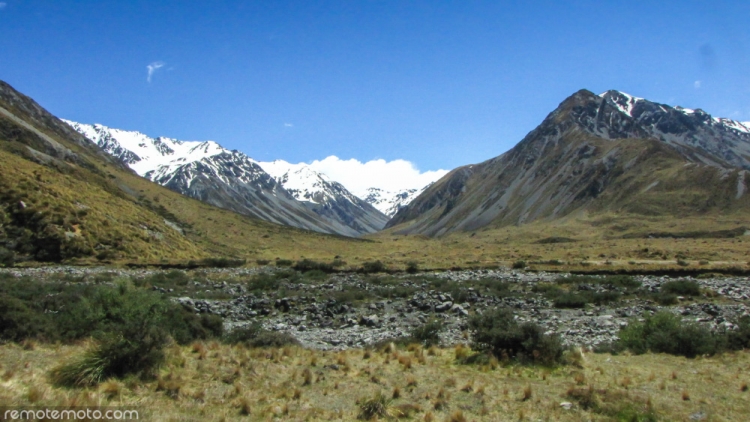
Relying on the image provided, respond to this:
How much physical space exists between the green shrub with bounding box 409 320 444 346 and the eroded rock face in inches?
20.2

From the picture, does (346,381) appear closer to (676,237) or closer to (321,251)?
(321,251)

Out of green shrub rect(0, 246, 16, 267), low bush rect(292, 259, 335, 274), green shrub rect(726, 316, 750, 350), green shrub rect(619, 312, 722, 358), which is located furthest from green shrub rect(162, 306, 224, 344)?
low bush rect(292, 259, 335, 274)

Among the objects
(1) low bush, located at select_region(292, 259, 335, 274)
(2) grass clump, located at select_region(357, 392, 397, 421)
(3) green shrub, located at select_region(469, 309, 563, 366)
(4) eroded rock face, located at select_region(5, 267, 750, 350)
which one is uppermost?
(3) green shrub, located at select_region(469, 309, 563, 366)

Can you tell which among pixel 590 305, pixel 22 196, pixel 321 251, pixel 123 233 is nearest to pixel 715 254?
pixel 590 305

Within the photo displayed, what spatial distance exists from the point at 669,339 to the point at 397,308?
14.3 meters

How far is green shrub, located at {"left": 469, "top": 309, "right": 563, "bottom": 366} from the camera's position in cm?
1377

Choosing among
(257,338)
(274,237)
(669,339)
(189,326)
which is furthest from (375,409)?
(274,237)

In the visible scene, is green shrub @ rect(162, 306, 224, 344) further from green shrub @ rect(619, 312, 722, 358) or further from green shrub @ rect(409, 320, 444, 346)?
green shrub @ rect(619, 312, 722, 358)

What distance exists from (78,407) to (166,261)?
127 feet

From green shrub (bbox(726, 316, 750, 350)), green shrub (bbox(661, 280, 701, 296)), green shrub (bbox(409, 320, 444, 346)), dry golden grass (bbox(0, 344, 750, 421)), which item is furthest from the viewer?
green shrub (bbox(661, 280, 701, 296))

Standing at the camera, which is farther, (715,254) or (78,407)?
(715,254)

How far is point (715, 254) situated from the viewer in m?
58.3

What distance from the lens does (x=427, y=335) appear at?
1786 centimetres

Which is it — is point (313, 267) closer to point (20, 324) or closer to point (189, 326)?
point (189, 326)
